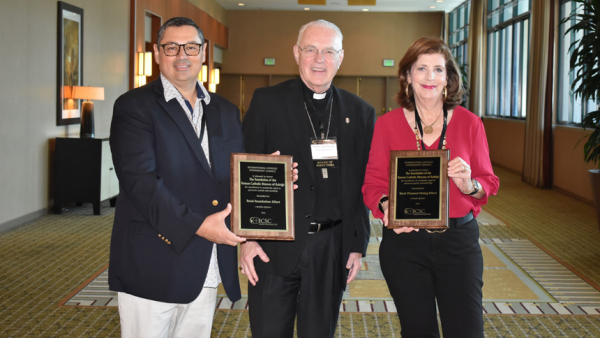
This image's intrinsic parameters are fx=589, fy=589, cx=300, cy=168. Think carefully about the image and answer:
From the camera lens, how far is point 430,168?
239cm

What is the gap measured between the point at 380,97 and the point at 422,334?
67.3 ft

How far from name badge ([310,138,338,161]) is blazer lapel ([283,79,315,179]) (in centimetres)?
2

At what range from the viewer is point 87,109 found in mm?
8547

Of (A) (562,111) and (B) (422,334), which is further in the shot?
(A) (562,111)

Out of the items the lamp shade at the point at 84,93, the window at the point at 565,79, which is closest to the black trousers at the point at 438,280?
the lamp shade at the point at 84,93

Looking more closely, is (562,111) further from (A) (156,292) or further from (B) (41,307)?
(A) (156,292)

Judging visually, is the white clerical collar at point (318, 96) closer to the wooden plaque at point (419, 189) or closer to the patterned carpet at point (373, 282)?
the wooden plaque at point (419, 189)

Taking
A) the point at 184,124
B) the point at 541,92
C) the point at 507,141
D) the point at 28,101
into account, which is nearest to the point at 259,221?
the point at 184,124

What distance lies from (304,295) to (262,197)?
2.04ft

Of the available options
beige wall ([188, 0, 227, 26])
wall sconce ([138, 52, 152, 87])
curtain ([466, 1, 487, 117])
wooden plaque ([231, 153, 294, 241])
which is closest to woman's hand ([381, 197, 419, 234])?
wooden plaque ([231, 153, 294, 241])

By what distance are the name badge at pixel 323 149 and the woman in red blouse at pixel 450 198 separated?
17cm

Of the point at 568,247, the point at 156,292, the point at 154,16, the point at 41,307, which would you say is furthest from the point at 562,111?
the point at 156,292

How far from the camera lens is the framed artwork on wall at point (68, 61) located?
8.52 metres

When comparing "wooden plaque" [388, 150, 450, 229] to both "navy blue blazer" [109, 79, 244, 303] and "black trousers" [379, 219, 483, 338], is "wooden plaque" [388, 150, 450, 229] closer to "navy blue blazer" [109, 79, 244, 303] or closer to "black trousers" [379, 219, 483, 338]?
"black trousers" [379, 219, 483, 338]
